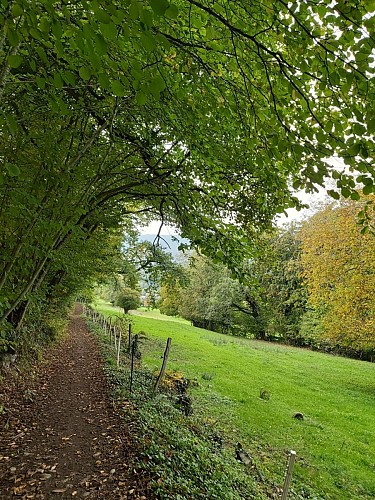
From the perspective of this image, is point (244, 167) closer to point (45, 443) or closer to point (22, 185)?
point (22, 185)

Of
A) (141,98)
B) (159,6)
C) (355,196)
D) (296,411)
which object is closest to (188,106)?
(141,98)

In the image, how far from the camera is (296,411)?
13086mm

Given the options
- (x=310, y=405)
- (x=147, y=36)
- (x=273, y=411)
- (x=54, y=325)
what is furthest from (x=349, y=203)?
(x=147, y=36)

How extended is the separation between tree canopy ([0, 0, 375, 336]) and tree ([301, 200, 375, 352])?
12.4m

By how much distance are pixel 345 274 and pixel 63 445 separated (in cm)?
1605

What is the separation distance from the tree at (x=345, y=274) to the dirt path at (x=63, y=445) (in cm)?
1299

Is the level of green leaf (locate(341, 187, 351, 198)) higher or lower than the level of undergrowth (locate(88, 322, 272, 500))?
higher

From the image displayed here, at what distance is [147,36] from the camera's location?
70.9 inches

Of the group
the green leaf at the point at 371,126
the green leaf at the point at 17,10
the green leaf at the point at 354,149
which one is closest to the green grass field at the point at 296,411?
the green leaf at the point at 354,149

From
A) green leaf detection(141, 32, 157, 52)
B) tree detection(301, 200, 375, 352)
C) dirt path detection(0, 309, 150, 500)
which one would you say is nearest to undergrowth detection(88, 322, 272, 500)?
dirt path detection(0, 309, 150, 500)

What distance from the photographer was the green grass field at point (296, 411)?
8414 millimetres

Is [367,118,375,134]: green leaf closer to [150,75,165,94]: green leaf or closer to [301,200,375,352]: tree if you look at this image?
[150,75,165,94]: green leaf

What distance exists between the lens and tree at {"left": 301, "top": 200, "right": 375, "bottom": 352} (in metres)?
17.3

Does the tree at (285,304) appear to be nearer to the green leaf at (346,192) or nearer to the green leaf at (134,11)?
the green leaf at (346,192)
